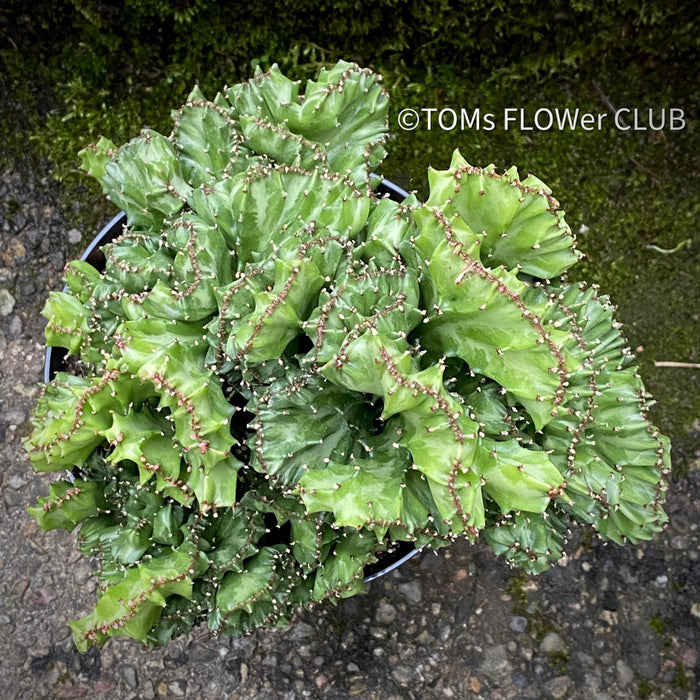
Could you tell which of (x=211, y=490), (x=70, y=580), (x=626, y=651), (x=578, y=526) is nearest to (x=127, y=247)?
(x=211, y=490)

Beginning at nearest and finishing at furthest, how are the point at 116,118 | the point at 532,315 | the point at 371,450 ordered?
1. the point at 532,315
2. the point at 371,450
3. the point at 116,118

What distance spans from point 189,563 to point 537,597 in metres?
0.86

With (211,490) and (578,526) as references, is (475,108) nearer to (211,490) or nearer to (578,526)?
(578,526)

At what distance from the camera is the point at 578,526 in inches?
60.2

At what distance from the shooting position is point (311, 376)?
0.86 metres

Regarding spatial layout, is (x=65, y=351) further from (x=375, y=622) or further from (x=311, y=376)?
(x=375, y=622)

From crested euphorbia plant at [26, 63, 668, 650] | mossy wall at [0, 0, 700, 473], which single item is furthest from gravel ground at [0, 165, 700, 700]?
crested euphorbia plant at [26, 63, 668, 650]

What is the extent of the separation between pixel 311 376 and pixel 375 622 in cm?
84

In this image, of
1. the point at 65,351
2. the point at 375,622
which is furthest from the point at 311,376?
the point at 375,622

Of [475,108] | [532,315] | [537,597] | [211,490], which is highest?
[475,108]

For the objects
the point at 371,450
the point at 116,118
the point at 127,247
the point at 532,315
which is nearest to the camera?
the point at 532,315

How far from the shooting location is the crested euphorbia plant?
0.80 m

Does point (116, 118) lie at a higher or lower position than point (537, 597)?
higher

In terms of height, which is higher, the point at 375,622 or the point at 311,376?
the point at 311,376
